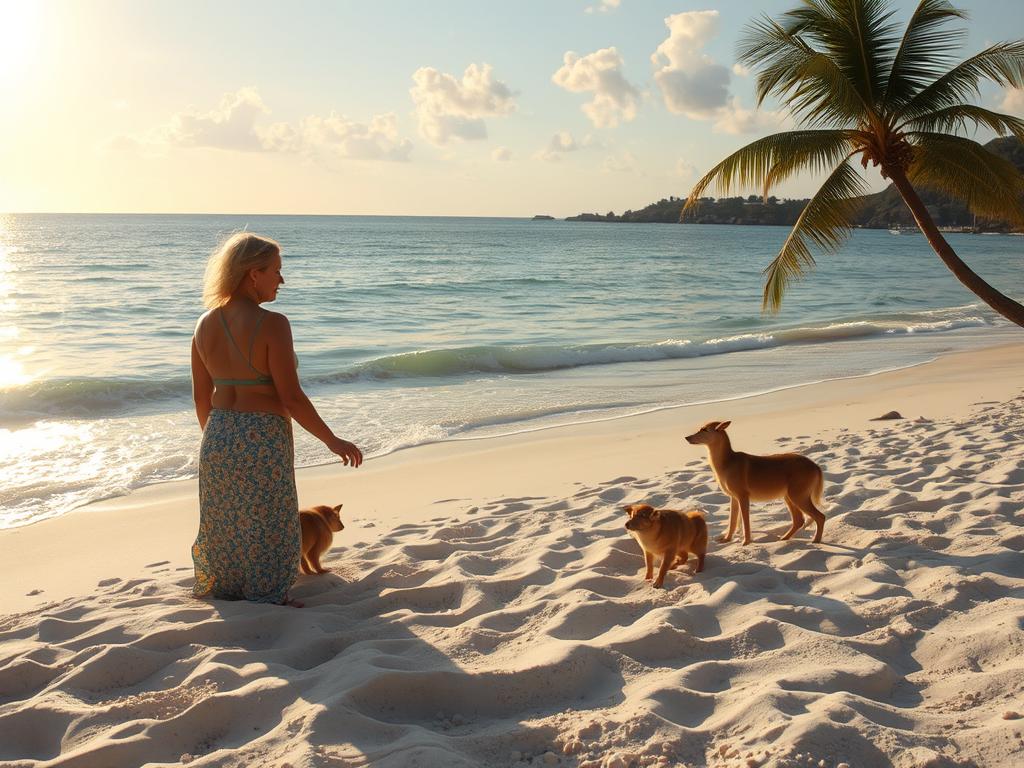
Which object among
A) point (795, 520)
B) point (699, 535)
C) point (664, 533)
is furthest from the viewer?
point (795, 520)

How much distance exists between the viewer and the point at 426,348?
18.7 metres

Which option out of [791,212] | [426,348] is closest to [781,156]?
[426,348]

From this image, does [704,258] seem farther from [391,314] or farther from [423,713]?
[423,713]

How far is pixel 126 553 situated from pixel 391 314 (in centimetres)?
1970

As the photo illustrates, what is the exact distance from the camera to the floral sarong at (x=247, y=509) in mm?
4406

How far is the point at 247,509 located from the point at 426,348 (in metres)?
14.4

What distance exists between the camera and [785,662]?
11.5 feet

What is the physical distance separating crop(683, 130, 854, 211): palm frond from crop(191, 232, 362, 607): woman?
7.16 meters

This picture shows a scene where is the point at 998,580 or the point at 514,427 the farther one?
the point at 514,427

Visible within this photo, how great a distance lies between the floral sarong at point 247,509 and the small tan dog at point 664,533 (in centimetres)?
187

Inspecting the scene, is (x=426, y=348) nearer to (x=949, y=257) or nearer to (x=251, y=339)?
(x=949, y=257)

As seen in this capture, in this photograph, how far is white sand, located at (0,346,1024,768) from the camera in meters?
2.95

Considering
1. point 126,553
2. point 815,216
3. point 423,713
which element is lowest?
point 126,553

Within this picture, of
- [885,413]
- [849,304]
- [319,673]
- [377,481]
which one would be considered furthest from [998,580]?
[849,304]
